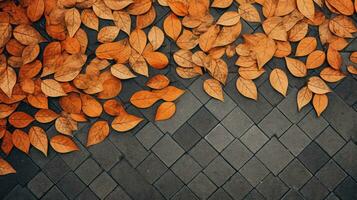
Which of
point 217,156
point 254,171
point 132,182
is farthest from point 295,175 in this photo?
point 132,182

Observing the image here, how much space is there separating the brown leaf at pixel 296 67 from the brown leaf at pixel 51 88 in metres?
1.81

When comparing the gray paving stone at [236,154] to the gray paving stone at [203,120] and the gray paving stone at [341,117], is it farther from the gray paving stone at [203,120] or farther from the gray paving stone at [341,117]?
the gray paving stone at [341,117]

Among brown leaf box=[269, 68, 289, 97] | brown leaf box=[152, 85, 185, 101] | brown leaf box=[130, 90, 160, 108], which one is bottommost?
brown leaf box=[130, 90, 160, 108]

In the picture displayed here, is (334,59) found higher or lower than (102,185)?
higher

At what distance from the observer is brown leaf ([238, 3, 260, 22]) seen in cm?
311

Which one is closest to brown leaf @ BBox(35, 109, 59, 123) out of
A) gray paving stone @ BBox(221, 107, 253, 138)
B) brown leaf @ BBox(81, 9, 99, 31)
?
brown leaf @ BBox(81, 9, 99, 31)

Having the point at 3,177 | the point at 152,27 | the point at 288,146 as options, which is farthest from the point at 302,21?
the point at 3,177

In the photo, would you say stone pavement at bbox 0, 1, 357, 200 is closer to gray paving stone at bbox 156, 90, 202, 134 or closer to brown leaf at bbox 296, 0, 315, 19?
gray paving stone at bbox 156, 90, 202, 134

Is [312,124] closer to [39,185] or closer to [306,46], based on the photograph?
[306,46]

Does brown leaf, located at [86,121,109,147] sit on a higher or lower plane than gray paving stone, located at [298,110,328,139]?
lower

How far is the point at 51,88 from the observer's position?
3.05m

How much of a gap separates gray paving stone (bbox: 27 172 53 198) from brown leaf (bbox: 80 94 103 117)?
24.6 inches

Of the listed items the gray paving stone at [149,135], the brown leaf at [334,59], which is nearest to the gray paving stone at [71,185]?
the gray paving stone at [149,135]

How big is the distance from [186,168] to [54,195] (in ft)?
3.54
